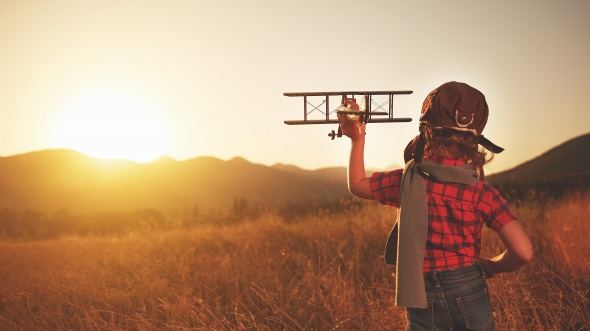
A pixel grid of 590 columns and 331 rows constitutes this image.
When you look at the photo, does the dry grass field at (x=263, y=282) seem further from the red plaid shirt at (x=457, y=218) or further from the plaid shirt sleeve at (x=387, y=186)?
the plaid shirt sleeve at (x=387, y=186)

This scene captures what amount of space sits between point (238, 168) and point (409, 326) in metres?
81.1

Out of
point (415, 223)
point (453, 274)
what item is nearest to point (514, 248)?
point (453, 274)

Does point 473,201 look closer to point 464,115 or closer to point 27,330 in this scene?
point 464,115

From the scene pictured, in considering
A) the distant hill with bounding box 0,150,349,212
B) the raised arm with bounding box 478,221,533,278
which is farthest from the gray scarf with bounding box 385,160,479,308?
the distant hill with bounding box 0,150,349,212

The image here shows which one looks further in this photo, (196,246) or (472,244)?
(196,246)

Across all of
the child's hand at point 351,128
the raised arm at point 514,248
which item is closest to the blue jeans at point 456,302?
the raised arm at point 514,248

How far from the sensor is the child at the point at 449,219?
1.89 m

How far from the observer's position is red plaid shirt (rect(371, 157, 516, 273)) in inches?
74.4

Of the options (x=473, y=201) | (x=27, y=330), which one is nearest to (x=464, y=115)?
(x=473, y=201)

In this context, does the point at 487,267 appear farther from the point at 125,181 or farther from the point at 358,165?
the point at 125,181

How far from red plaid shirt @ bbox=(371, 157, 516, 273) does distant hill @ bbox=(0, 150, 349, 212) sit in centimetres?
5113

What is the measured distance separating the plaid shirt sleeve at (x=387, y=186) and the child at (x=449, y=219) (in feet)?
0.20

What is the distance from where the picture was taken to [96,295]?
186 inches

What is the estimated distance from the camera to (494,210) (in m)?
1.88
